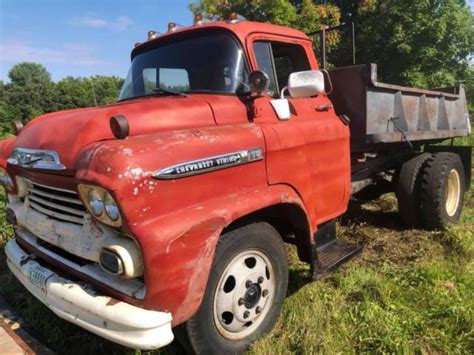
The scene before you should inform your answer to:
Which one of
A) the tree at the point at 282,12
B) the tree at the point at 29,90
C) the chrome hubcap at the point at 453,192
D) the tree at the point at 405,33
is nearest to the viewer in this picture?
the chrome hubcap at the point at 453,192

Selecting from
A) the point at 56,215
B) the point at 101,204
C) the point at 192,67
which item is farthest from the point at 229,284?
the point at 192,67

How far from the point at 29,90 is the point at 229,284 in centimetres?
5300

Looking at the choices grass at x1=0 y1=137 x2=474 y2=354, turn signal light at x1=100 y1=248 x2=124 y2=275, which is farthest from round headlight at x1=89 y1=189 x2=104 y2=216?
grass at x1=0 y1=137 x2=474 y2=354

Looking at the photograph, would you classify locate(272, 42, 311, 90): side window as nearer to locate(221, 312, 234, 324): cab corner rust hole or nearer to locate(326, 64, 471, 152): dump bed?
locate(326, 64, 471, 152): dump bed

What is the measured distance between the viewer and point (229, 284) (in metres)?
2.86

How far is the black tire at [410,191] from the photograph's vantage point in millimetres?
5352

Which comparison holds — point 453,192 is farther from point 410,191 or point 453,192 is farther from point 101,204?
point 101,204

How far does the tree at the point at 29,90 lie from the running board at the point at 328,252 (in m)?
39.7

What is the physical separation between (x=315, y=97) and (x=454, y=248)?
2.33 m

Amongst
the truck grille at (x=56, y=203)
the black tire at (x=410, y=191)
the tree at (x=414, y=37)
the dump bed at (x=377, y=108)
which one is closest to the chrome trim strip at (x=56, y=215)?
the truck grille at (x=56, y=203)

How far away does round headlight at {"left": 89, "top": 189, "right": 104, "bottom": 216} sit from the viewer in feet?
7.66

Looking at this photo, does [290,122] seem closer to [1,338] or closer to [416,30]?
[1,338]

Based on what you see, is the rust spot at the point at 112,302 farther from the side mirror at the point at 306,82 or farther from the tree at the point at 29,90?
the tree at the point at 29,90

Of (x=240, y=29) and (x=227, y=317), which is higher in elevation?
(x=240, y=29)
